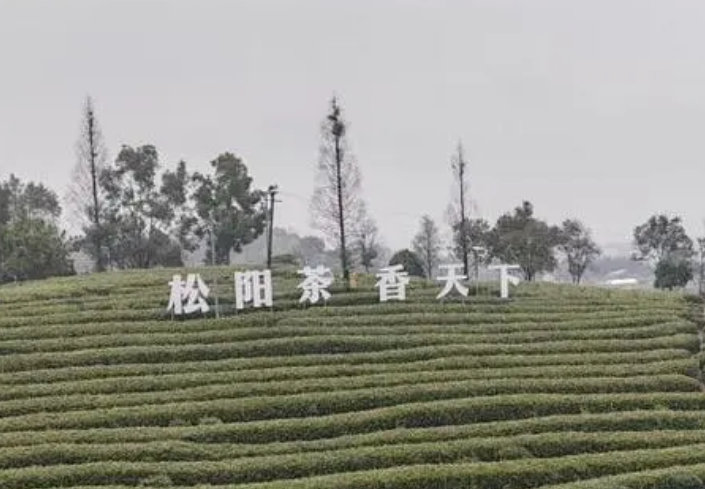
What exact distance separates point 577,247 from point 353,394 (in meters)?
42.6

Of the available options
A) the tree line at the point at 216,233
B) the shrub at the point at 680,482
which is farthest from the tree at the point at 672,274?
the shrub at the point at 680,482

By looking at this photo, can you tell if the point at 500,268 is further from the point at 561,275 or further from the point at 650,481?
the point at 561,275

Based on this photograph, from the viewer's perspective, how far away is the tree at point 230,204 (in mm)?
55750

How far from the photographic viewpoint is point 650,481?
1672 centimetres

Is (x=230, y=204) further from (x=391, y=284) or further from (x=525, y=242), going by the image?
(x=391, y=284)

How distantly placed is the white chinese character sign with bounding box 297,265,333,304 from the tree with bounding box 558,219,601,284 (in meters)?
31.2

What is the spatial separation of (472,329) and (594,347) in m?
3.45

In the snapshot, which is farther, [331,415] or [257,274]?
[257,274]

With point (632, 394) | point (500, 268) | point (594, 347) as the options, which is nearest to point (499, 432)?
point (632, 394)

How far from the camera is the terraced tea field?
17.9 metres

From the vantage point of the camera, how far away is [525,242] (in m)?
54.3

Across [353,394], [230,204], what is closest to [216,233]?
[230,204]

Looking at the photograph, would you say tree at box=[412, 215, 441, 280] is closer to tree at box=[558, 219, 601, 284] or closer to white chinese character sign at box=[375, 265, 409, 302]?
tree at box=[558, 219, 601, 284]

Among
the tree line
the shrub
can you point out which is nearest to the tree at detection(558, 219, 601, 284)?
the tree line
